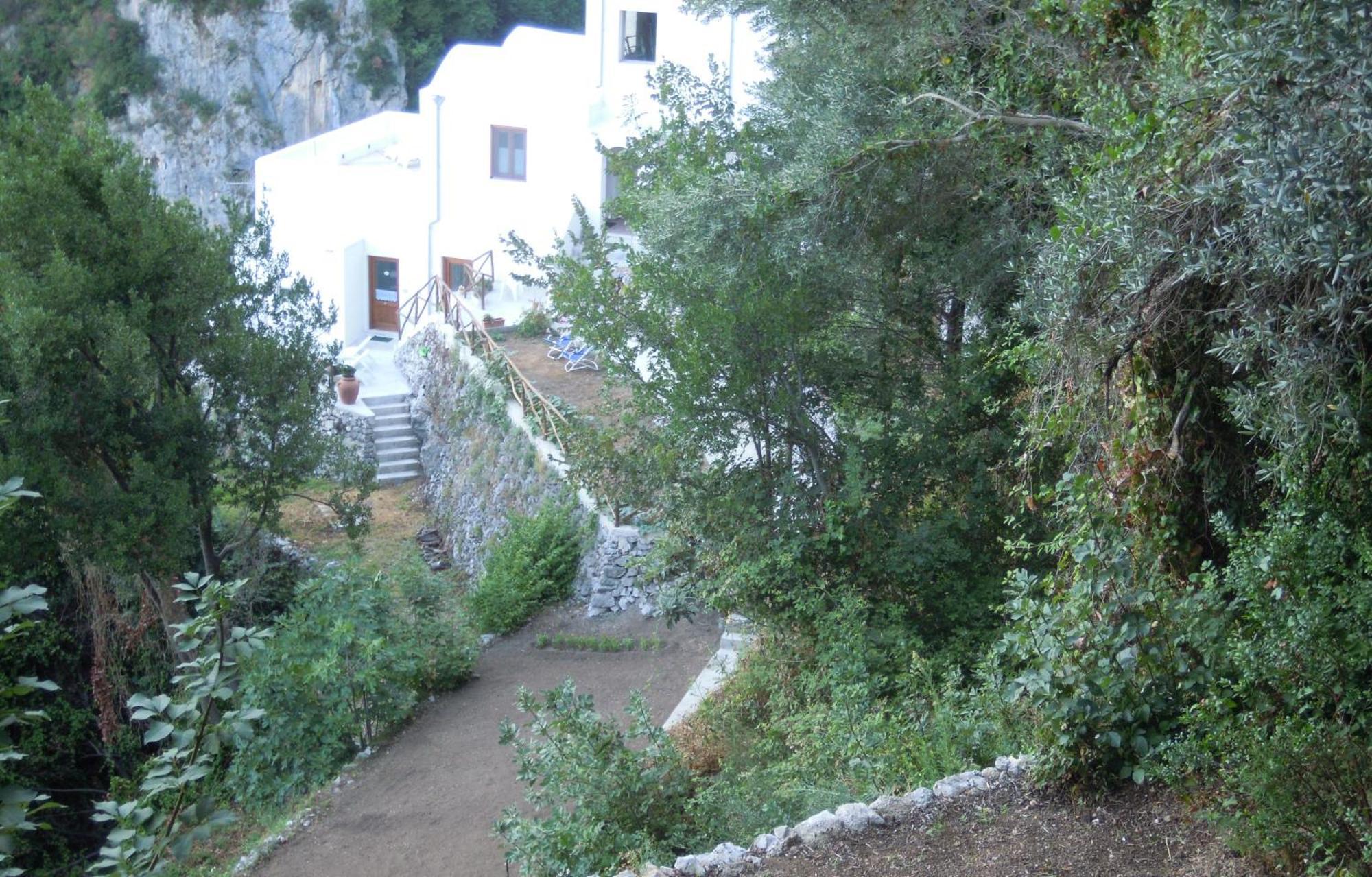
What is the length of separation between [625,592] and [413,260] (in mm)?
14085

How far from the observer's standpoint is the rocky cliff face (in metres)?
40.7

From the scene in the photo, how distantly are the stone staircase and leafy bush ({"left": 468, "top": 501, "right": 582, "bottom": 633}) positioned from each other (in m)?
5.71

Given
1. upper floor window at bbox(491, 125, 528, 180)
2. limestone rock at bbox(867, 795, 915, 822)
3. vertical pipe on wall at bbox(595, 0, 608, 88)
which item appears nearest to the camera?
limestone rock at bbox(867, 795, 915, 822)

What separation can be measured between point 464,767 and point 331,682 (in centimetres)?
144

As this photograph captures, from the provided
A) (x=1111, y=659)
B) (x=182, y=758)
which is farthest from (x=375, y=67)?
(x=182, y=758)

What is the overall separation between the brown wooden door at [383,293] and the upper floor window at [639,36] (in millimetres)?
7365

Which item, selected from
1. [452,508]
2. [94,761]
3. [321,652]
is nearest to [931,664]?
[321,652]

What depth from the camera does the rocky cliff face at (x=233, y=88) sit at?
4069cm

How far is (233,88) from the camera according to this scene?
40.8 m

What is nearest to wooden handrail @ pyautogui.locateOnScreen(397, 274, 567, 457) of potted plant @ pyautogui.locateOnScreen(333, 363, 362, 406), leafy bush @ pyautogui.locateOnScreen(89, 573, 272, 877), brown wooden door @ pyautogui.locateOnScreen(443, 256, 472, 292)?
brown wooden door @ pyautogui.locateOnScreen(443, 256, 472, 292)

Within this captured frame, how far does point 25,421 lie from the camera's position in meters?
9.82

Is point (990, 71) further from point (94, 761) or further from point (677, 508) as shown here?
point (94, 761)

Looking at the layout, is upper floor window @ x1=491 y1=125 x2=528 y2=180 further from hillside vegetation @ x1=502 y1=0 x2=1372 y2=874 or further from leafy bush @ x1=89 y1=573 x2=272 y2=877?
leafy bush @ x1=89 y1=573 x2=272 y2=877

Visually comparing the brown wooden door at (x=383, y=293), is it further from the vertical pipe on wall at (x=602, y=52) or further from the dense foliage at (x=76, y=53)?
the dense foliage at (x=76, y=53)
